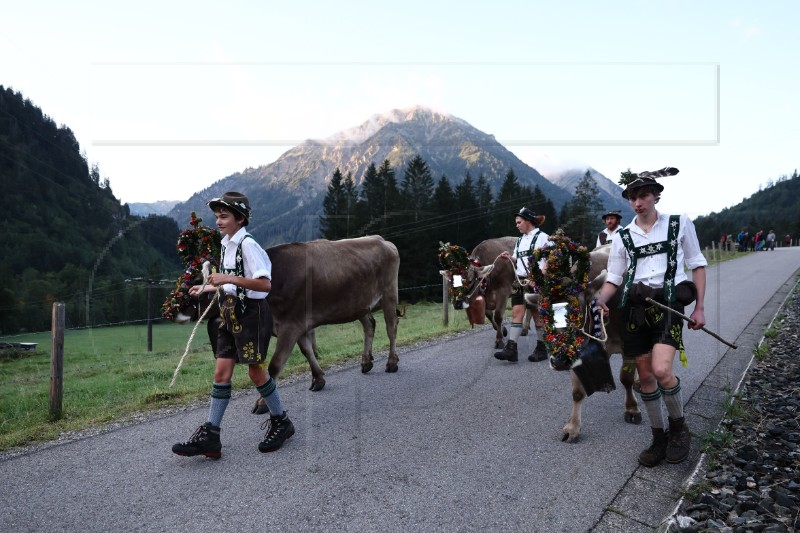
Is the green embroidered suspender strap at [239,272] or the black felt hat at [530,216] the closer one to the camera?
the green embroidered suspender strap at [239,272]

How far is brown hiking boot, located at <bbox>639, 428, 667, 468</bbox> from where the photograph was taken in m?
4.09

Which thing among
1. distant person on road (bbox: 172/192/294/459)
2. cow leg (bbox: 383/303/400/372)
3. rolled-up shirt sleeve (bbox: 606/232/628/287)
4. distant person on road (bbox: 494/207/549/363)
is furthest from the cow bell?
distant person on road (bbox: 172/192/294/459)

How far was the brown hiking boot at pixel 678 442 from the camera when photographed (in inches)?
161

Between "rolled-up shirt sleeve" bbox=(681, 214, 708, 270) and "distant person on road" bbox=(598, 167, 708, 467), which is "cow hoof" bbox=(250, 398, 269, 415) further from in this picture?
"rolled-up shirt sleeve" bbox=(681, 214, 708, 270)

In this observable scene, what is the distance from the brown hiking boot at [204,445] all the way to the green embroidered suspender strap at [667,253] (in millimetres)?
3740

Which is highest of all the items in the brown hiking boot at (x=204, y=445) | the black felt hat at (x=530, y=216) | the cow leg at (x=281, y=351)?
the black felt hat at (x=530, y=216)

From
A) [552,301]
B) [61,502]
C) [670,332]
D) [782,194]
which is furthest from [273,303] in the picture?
[782,194]

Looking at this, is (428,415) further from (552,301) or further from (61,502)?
(61,502)

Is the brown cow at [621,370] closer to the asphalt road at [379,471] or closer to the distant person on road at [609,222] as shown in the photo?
the asphalt road at [379,471]

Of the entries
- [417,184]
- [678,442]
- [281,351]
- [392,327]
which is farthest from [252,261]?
[417,184]

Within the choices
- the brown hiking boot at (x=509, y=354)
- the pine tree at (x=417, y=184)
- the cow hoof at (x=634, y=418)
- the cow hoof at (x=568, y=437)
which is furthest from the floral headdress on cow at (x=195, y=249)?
the pine tree at (x=417, y=184)

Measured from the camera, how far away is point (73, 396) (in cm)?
820

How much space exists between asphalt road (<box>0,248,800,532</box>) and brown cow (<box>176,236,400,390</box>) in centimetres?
89

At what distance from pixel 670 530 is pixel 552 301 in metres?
2.09
